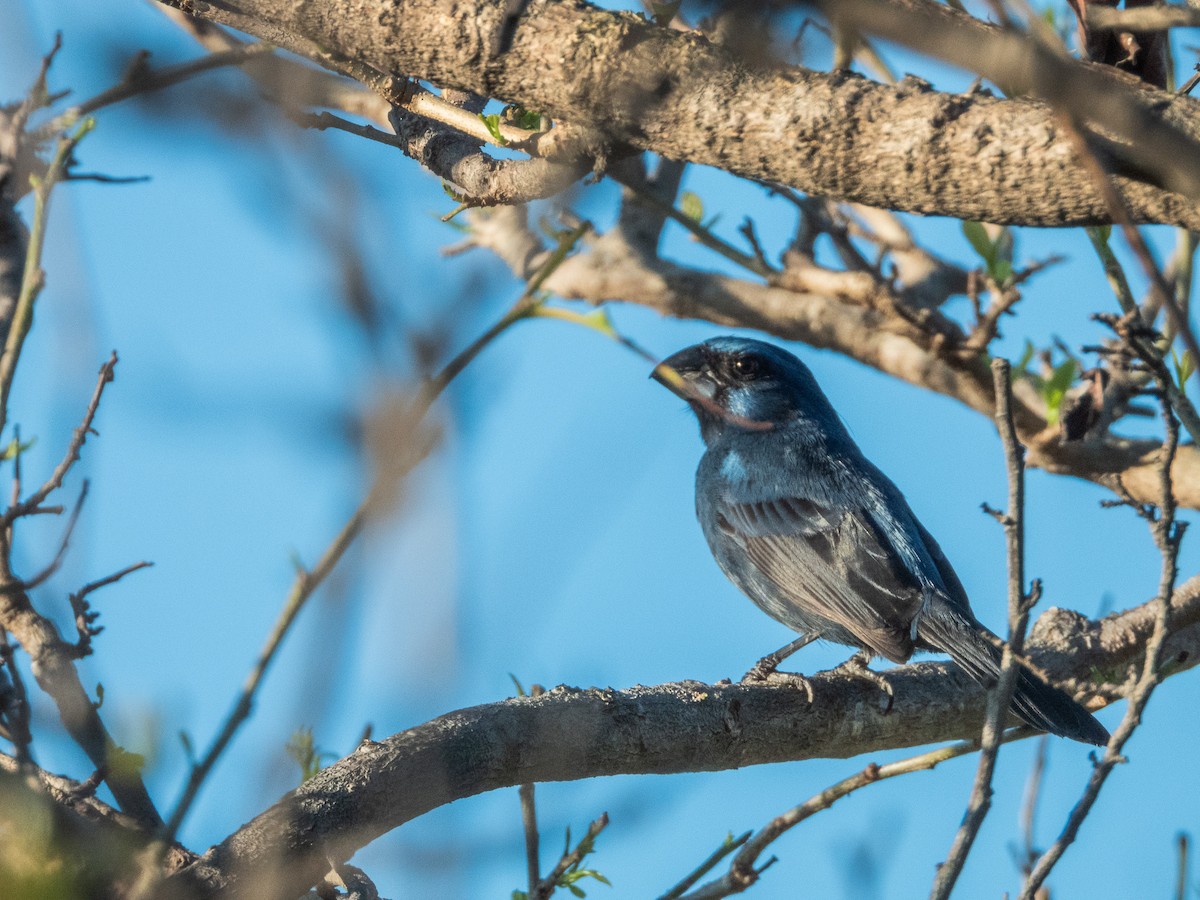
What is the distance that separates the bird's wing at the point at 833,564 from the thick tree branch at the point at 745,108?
3.32m

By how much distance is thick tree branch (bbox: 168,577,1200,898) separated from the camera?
300 cm

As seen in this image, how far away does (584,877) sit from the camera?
3.98m

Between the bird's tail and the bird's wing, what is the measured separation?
185mm

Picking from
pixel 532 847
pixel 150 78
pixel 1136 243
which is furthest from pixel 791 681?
pixel 1136 243

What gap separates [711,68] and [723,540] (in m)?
4.46

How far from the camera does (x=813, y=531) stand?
21.7ft

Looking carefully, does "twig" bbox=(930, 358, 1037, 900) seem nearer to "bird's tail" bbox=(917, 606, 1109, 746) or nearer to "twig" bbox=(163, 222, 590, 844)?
"twig" bbox=(163, 222, 590, 844)

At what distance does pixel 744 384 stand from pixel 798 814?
388 centimetres

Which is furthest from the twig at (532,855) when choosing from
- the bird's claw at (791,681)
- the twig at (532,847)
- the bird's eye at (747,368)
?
the bird's eye at (747,368)

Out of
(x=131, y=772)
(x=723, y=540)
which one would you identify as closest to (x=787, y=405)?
(x=723, y=540)

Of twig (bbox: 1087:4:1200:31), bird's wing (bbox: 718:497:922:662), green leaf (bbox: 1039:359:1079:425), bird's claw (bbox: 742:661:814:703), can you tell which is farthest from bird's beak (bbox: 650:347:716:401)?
twig (bbox: 1087:4:1200:31)

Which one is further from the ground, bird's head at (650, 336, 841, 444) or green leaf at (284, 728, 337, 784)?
bird's head at (650, 336, 841, 444)

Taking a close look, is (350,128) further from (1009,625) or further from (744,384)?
(744,384)

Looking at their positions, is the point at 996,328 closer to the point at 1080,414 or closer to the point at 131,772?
the point at 1080,414
